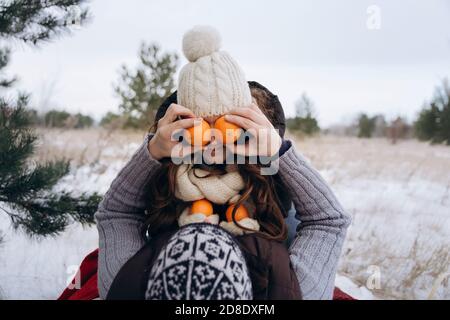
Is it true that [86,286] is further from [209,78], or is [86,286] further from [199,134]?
[209,78]

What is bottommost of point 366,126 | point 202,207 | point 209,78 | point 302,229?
point 366,126

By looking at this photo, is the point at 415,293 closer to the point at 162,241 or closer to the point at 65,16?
the point at 162,241

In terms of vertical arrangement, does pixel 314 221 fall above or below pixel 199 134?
below

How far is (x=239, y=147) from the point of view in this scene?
119 centimetres

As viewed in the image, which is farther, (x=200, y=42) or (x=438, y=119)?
(x=438, y=119)

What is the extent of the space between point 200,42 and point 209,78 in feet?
0.37

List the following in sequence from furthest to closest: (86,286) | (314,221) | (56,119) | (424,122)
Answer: (424,122) → (56,119) → (86,286) → (314,221)

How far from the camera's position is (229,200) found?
1229 millimetres

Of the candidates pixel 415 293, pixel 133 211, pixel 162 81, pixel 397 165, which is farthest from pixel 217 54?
pixel 162 81

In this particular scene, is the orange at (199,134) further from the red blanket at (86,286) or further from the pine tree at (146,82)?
the pine tree at (146,82)

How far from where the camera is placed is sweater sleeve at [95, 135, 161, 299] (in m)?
1.30

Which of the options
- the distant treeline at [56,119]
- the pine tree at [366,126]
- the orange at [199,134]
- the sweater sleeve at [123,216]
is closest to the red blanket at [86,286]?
the sweater sleeve at [123,216]

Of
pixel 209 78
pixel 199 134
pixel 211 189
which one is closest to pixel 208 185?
pixel 211 189
